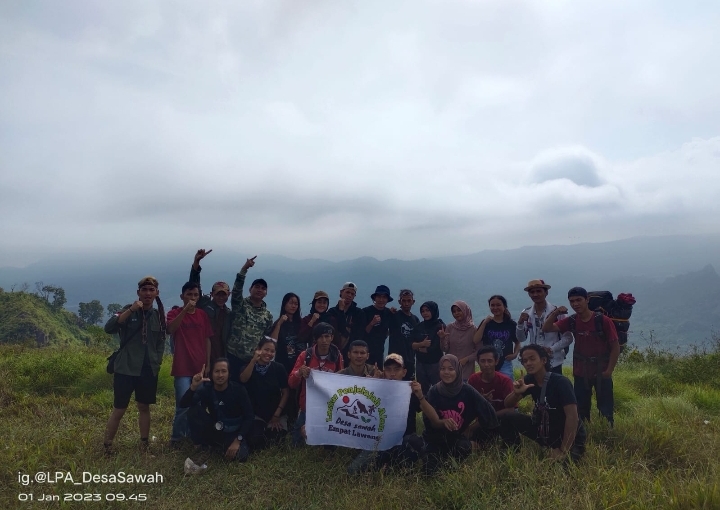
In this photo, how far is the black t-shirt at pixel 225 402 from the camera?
247 inches

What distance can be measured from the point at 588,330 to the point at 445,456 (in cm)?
304

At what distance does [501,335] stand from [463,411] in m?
2.19

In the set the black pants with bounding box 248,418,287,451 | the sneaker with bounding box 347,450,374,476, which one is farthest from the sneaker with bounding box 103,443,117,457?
the sneaker with bounding box 347,450,374,476

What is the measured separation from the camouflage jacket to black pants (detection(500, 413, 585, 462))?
416 centimetres

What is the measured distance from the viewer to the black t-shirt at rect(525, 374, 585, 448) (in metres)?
5.51

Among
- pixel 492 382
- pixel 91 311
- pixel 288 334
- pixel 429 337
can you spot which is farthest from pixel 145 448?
pixel 91 311

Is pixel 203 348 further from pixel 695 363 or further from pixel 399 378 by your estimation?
pixel 695 363

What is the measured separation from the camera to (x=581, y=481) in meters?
4.80

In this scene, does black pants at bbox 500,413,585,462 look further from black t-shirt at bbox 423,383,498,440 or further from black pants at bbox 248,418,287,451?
black pants at bbox 248,418,287,451

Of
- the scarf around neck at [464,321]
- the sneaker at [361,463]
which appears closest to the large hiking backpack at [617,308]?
the scarf around neck at [464,321]

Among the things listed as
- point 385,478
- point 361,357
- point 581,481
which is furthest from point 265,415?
point 581,481

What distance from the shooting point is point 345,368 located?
6789 millimetres

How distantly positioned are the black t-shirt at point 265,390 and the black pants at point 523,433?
339 centimetres

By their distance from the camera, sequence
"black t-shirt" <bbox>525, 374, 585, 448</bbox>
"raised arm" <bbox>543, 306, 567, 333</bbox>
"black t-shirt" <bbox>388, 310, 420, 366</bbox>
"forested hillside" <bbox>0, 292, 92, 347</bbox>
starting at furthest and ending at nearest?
"forested hillside" <bbox>0, 292, 92, 347</bbox>, "black t-shirt" <bbox>388, 310, 420, 366</bbox>, "raised arm" <bbox>543, 306, 567, 333</bbox>, "black t-shirt" <bbox>525, 374, 585, 448</bbox>
